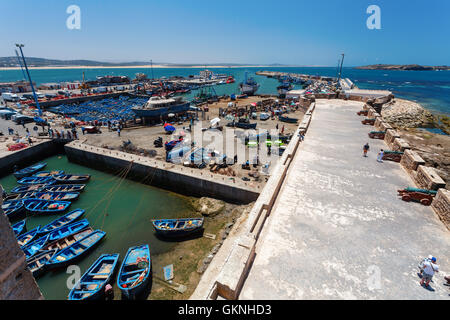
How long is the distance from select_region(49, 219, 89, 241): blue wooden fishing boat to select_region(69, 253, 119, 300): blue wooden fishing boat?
4.12 meters

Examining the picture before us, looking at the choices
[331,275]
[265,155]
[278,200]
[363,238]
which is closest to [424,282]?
[363,238]

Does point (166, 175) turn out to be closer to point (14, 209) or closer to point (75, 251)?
point (75, 251)

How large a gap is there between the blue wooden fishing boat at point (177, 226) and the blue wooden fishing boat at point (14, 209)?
12240 millimetres

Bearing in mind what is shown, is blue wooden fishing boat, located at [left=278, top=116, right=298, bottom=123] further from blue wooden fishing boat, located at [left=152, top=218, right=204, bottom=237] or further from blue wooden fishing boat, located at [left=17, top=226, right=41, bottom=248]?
blue wooden fishing boat, located at [left=17, top=226, right=41, bottom=248]

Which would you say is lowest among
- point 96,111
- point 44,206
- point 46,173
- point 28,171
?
point 44,206

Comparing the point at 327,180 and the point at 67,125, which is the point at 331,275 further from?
the point at 67,125

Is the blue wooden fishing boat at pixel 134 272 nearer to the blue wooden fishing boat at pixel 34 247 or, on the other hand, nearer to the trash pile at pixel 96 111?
the blue wooden fishing boat at pixel 34 247

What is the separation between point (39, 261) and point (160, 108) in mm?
31354

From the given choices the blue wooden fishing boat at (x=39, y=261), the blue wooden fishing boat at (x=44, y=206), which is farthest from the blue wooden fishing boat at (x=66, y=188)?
the blue wooden fishing boat at (x=39, y=261)

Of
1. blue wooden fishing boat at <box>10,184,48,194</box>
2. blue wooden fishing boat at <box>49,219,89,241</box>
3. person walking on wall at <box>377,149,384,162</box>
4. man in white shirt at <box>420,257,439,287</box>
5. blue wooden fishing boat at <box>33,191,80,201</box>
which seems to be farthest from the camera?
blue wooden fishing boat at <box>10,184,48,194</box>

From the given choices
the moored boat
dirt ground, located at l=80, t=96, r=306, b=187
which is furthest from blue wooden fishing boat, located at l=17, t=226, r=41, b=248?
dirt ground, located at l=80, t=96, r=306, b=187

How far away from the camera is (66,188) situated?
2088 centimetres

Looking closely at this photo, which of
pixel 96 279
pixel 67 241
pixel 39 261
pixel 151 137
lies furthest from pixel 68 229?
pixel 151 137

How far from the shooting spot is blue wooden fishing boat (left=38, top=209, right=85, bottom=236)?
15891 mm
